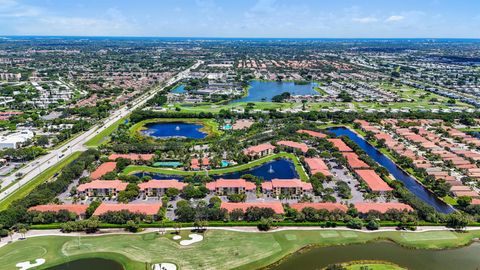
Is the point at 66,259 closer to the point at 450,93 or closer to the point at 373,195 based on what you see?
the point at 373,195

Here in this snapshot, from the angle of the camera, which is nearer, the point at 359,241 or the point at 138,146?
the point at 359,241

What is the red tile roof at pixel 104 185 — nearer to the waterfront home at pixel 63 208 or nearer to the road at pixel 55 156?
the waterfront home at pixel 63 208

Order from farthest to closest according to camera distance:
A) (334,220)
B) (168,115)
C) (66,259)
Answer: (168,115) < (334,220) < (66,259)

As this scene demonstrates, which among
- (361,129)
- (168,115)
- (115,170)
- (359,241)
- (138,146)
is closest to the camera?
(359,241)

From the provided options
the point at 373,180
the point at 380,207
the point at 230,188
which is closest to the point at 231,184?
the point at 230,188

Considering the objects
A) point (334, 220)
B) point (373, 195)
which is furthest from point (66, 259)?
point (373, 195)

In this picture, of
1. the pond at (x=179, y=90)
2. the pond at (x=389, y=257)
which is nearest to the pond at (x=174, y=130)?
the pond at (x=179, y=90)
